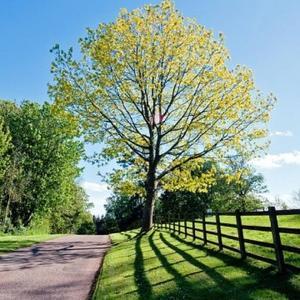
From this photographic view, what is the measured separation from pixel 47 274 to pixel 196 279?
561 cm

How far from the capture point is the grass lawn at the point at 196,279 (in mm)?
8102

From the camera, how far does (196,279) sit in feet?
31.7

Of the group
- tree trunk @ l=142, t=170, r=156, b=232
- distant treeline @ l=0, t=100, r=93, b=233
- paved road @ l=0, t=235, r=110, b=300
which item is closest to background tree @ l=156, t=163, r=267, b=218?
distant treeline @ l=0, t=100, r=93, b=233

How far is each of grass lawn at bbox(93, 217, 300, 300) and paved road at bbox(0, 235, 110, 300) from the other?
713 mm

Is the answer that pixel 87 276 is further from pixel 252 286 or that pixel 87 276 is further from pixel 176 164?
pixel 176 164

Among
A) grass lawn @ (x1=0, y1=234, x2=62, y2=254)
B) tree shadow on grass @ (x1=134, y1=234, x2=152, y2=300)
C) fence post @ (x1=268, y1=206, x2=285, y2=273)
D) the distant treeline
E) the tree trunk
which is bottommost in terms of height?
tree shadow on grass @ (x1=134, y1=234, x2=152, y2=300)

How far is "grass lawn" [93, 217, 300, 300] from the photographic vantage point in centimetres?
810

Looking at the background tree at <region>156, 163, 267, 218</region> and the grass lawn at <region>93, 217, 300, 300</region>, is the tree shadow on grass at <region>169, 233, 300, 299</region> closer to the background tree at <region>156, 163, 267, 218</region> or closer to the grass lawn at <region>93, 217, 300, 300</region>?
the grass lawn at <region>93, 217, 300, 300</region>

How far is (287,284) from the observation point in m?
8.22

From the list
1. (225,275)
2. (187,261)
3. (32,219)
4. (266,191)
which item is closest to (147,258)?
(187,261)

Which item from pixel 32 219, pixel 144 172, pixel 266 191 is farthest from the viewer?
pixel 266 191

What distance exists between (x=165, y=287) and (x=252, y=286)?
82.1 inches

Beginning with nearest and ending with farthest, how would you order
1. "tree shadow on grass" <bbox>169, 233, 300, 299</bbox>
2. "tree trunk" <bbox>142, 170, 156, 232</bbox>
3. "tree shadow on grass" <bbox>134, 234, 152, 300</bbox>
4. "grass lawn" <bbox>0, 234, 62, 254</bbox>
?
"tree shadow on grass" <bbox>169, 233, 300, 299</bbox> → "tree shadow on grass" <bbox>134, 234, 152, 300</bbox> → "grass lawn" <bbox>0, 234, 62, 254</bbox> → "tree trunk" <bbox>142, 170, 156, 232</bbox>

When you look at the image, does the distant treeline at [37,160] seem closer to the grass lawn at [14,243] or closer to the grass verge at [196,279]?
the grass lawn at [14,243]
